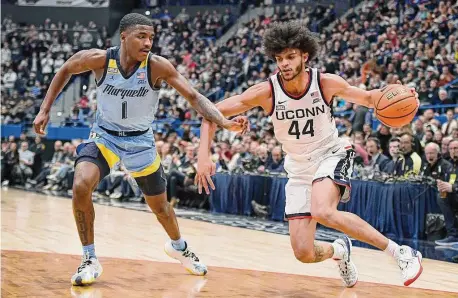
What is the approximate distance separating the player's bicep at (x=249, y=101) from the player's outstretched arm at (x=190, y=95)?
6.0 inches

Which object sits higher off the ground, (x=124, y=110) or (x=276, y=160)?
(x=124, y=110)

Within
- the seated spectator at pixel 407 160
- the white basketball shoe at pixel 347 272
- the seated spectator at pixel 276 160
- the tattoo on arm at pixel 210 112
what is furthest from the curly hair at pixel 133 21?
the seated spectator at pixel 276 160

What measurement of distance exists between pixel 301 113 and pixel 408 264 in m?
1.37

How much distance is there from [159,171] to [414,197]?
4.64 metres

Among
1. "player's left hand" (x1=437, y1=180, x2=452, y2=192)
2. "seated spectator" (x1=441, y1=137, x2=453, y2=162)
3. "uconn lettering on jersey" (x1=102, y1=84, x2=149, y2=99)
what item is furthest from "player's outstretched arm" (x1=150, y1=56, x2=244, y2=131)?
"seated spectator" (x1=441, y1=137, x2=453, y2=162)

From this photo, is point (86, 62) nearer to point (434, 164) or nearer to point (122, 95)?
point (122, 95)

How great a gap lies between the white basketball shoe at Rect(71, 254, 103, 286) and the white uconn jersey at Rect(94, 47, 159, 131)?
1074mm

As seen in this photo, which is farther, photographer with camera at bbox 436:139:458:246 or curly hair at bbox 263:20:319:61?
photographer with camera at bbox 436:139:458:246

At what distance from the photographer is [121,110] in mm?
5824

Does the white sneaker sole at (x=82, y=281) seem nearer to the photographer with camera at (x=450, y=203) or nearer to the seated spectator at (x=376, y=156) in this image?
the photographer with camera at (x=450, y=203)

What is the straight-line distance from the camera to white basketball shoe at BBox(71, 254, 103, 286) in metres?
5.36

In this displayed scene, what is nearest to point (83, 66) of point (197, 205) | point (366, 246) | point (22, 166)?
point (366, 246)

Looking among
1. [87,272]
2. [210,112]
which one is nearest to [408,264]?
[210,112]

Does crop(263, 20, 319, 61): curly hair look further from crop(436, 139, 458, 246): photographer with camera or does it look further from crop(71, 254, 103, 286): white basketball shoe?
crop(436, 139, 458, 246): photographer with camera
